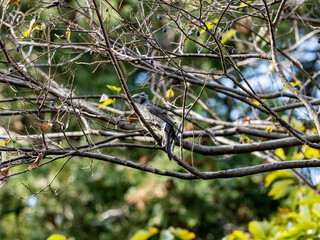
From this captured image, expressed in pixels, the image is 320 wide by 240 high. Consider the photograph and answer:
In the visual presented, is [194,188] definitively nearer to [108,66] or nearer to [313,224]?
[108,66]

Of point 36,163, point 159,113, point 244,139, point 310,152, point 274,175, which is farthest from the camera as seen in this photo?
point 274,175

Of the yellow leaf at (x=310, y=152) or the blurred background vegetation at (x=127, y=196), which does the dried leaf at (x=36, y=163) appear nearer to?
the yellow leaf at (x=310, y=152)

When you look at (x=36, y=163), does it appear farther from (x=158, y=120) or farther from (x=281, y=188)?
(x=281, y=188)

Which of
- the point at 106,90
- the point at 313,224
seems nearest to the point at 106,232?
the point at 106,90

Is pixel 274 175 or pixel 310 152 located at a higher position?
pixel 310 152

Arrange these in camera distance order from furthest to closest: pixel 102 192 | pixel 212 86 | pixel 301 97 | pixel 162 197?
1. pixel 102 192
2. pixel 162 197
3. pixel 212 86
4. pixel 301 97

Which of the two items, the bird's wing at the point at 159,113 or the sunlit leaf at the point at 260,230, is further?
the sunlit leaf at the point at 260,230

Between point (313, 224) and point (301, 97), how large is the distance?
1.33 meters

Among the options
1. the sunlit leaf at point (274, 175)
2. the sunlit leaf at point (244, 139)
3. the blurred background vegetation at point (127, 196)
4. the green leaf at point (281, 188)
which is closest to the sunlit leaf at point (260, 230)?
the sunlit leaf at point (244, 139)

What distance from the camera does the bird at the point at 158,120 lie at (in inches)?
151

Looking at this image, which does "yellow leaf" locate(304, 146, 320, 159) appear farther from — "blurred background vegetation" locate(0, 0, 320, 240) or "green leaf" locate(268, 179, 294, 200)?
"blurred background vegetation" locate(0, 0, 320, 240)

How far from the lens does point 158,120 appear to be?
4238mm

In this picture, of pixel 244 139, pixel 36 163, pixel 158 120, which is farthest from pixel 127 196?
pixel 36 163

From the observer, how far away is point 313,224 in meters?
3.90
